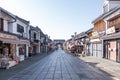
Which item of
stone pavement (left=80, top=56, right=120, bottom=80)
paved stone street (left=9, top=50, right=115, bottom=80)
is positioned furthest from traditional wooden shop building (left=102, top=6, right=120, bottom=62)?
paved stone street (left=9, top=50, right=115, bottom=80)

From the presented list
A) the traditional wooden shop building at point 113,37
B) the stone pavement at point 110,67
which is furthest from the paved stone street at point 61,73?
the traditional wooden shop building at point 113,37

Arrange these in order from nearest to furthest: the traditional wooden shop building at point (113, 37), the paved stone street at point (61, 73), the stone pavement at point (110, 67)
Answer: the paved stone street at point (61, 73) → the stone pavement at point (110, 67) → the traditional wooden shop building at point (113, 37)

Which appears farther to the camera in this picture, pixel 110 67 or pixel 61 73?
pixel 110 67

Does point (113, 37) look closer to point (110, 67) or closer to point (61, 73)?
point (110, 67)

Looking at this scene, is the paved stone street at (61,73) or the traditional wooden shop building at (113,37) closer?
the paved stone street at (61,73)

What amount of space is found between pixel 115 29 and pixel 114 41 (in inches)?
60.2

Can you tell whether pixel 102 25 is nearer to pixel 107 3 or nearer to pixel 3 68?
pixel 107 3

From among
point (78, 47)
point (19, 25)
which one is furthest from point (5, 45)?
point (78, 47)

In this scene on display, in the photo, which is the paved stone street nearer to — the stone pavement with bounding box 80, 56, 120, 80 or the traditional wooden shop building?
the stone pavement with bounding box 80, 56, 120, 80

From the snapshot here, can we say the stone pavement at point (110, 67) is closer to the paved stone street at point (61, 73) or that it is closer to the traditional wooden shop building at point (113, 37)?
the paved stone street at point (61, 73)

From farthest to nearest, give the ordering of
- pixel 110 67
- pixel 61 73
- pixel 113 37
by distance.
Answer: pixel 113 37
pixel 110 67
pixel 61 73

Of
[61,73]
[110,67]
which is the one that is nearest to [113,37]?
[110,67]

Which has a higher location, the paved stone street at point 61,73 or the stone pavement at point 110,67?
the stone pavement at point 110,67

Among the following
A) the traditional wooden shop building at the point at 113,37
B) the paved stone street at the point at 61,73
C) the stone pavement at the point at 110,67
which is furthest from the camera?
the traditional wooden shop building at the point at 113,37
